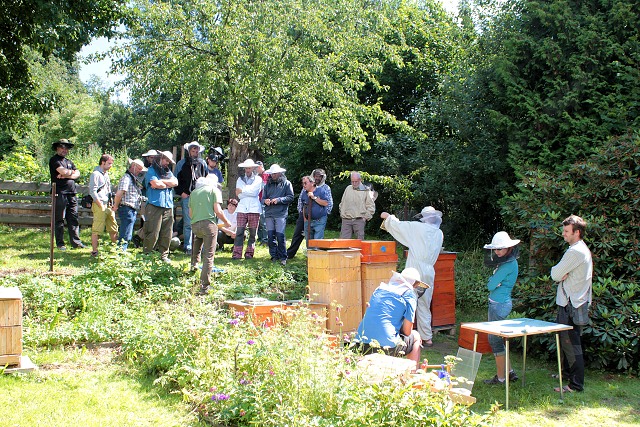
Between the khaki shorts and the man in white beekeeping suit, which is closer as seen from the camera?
the man in white beekeeping suit

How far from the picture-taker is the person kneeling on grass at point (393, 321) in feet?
21.1

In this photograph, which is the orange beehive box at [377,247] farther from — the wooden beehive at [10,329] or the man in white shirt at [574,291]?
the wooden beehive at [10,329]

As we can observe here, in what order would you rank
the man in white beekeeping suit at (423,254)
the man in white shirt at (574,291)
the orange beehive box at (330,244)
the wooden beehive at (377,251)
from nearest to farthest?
the man in white shirt at (574,291), the orange beehive box at (330,244), the wooden beehive at (377,251), the man in white beekeeping suit at (423,254)

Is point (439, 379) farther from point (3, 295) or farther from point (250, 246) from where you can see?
point (250, 246)

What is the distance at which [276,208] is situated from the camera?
11.2m

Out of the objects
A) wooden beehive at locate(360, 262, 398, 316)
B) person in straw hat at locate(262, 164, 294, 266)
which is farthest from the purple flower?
person in straw hat at locate(262, 164, 294, 266)

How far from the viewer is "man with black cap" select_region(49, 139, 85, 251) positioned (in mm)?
11328

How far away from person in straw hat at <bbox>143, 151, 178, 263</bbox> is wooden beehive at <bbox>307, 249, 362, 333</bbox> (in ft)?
10.5

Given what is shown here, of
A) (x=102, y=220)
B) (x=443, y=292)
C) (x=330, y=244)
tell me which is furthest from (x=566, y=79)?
(x=102, y=220)

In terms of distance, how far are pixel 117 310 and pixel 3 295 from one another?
1.95 meters

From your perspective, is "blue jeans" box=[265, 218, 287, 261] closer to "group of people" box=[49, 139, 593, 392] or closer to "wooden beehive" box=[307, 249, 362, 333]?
"group of people" box=[49, 139, 593, 392]

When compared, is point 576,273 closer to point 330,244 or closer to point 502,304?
point 502,304

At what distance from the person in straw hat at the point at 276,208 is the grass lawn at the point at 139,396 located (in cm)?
366

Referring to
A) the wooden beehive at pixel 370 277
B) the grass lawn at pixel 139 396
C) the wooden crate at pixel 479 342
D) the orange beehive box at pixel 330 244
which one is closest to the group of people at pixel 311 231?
the wooden crate at pixel 479 342
